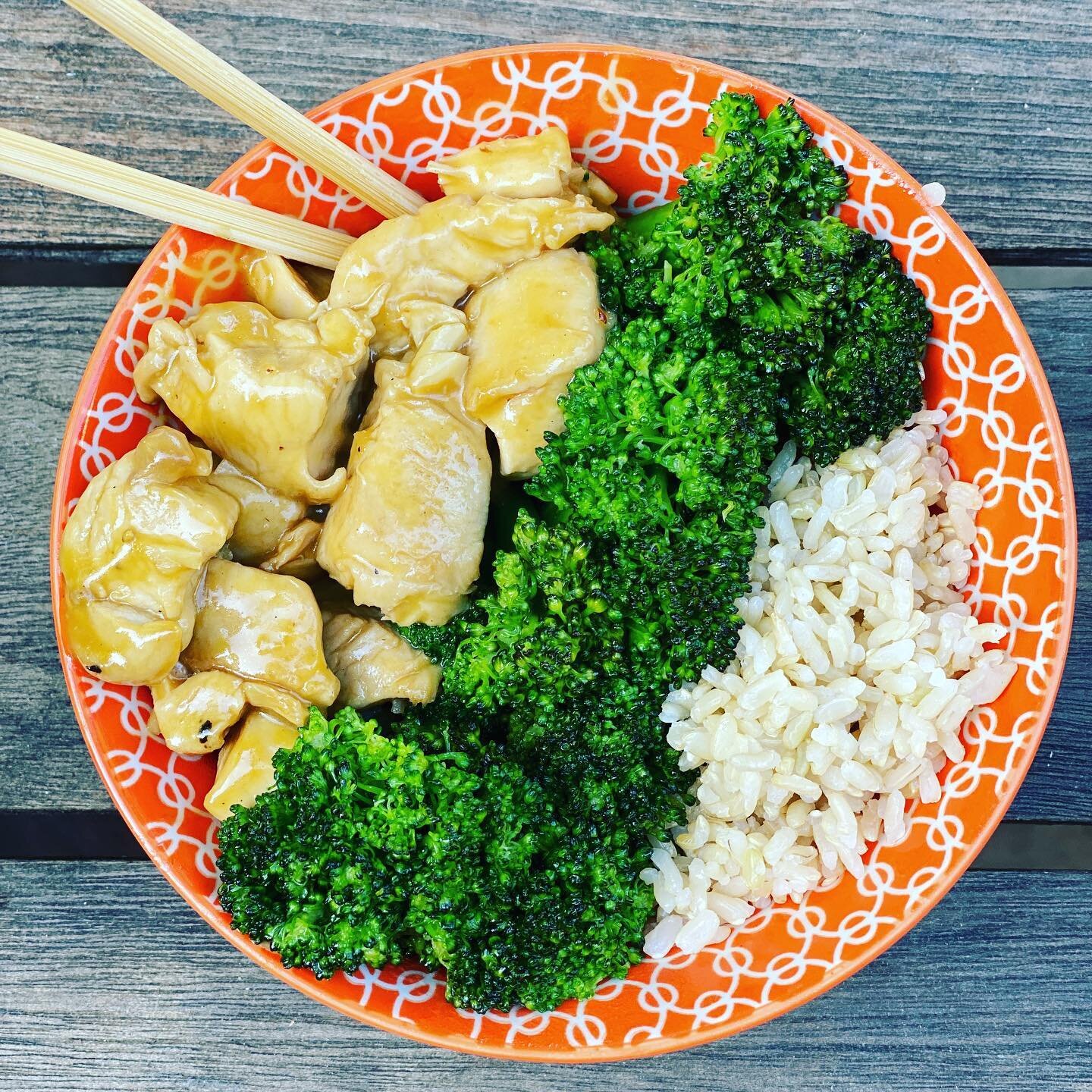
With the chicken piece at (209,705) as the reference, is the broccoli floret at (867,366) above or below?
above

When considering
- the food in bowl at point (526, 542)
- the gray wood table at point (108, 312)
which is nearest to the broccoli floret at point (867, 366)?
the food in bowl at point (526, 542)

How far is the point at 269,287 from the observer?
6.33ft

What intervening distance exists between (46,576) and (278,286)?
0.94 metres

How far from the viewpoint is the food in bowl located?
173cm

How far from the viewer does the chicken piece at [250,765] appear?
1826 millimetres

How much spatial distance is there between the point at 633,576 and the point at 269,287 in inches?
36.3

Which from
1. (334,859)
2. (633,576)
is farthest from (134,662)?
(633,576)

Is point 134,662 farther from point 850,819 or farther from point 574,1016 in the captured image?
point 850,819

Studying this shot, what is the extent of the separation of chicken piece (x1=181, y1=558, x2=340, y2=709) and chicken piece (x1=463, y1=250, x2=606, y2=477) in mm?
488

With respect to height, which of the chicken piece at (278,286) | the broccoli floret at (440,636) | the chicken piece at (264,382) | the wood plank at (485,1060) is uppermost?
the chicken piece at (278,286)

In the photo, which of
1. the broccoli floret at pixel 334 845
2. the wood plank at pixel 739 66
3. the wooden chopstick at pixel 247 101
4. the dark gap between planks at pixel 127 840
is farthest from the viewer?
the dark gap between planks at pixel 127 840

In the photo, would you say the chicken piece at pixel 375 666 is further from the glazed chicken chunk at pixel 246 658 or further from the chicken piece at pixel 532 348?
the chicken piece at pixel 532 348

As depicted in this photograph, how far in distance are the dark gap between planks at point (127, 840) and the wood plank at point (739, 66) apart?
1.41m

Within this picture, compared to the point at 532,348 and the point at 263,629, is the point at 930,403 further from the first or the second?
the point at 263,629
